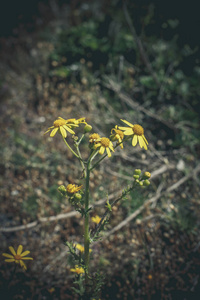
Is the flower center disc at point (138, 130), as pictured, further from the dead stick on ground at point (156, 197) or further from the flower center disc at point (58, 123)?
the dead stick on ground at point (156, 197)

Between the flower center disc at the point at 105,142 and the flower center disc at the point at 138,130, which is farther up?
the flower center disc at the point at 138,130

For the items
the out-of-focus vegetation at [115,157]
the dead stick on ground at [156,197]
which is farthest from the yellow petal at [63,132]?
the dead stick on ground at [156,197]

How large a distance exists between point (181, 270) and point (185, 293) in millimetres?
212

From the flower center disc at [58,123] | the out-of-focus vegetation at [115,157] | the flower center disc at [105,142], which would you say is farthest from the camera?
the out-of-focus vegetation at [115,157]

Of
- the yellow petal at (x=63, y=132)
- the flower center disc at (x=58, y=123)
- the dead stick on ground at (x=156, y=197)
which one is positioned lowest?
the dead stick on ground at (x=156, y=197)

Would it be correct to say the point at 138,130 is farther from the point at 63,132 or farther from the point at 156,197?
the point at 156,197

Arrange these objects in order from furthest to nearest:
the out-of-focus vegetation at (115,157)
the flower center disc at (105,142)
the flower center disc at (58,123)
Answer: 1. the out-of-focus vegetation at (115,157)
2. the flower center disc at (58,123)
3. the flower center disc at (105,142)

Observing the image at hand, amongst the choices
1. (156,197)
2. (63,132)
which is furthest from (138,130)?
(156,197)

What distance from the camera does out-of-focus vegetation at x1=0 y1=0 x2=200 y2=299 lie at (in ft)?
7.86

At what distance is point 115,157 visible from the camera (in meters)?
3.56

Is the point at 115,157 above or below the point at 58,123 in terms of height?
above

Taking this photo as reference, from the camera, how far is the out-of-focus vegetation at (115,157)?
2396mm

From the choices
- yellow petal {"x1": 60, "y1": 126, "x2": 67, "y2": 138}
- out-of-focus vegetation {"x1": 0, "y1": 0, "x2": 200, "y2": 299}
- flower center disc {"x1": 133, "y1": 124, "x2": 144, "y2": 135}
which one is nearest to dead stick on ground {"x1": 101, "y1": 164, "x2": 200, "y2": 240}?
out-of-focus vegetation {"x1": 0, "y1": 0, "x2": 200, "y2": 299}

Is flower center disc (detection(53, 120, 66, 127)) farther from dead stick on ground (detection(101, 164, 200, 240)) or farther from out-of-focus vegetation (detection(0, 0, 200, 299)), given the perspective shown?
dead stick on ground (detection(101, 164, 200, 240))
